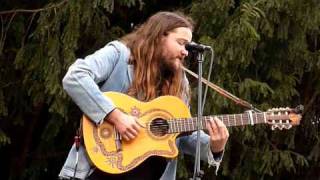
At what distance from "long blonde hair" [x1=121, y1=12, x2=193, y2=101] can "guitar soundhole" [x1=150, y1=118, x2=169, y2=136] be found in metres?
0.12

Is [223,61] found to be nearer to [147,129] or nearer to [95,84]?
[147,129]

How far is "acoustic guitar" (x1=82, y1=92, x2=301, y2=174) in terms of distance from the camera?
3.41 metres

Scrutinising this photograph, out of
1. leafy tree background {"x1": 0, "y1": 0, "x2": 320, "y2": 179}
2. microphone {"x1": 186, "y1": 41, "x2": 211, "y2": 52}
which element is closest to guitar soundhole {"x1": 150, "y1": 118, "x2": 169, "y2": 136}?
microphone {"x1": 186, "y1": 41, "x2": 211, "y2": 52}

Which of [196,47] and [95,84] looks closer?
[196,47]

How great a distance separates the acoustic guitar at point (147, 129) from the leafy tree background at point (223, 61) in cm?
130

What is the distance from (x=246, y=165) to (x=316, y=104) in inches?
30.1

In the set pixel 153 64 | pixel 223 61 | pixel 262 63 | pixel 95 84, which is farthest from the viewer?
pixel 262 63

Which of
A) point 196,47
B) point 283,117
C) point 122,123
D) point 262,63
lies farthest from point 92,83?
point 262,63

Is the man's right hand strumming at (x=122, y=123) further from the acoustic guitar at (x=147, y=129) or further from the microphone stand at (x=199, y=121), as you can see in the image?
the microphone stand at (x=199, y=121)

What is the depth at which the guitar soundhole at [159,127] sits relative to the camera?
11.5 feet

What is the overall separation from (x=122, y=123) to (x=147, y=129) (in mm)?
162

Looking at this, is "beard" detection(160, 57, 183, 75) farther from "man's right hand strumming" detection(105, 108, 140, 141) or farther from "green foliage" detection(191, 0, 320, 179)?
"green foliage" detection(191, 0, 320, 179)

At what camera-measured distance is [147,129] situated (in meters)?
3.52

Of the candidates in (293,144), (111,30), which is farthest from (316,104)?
(111,30)
